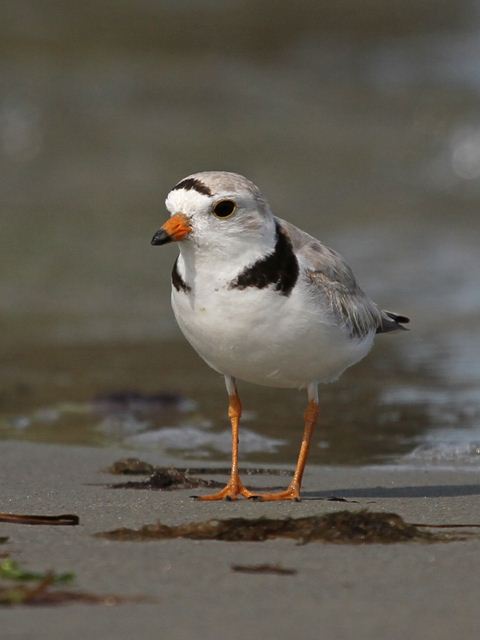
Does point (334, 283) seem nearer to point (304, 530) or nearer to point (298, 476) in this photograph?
point (298, 476)

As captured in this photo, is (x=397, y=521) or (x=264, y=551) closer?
(x=264, y=551)

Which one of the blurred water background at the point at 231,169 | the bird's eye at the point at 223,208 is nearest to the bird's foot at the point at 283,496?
the bird's eye at the point at 223,208

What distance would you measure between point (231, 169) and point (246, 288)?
34.2 ft

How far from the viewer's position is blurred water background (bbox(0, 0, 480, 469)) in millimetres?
6941

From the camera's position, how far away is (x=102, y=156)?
14945mm

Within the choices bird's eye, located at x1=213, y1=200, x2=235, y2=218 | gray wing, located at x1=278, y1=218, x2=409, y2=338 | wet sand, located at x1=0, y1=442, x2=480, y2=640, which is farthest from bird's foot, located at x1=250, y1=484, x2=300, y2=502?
bird's eye, located at x1=213, y1=200, x2=235, y2=218

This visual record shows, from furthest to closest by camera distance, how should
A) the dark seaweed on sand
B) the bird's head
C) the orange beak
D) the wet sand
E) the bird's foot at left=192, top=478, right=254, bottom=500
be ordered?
the bird's foot at left=192, top=478, right=254, bottom=500
the bird's head
the orange beak
the dark seaweed on sand
the wet sand

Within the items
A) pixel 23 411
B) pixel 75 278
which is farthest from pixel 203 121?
pixel 23 411

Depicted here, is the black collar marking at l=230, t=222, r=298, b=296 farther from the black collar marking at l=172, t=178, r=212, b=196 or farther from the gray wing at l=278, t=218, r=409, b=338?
the black collar marking at l=172, t=178, r=212, b=196

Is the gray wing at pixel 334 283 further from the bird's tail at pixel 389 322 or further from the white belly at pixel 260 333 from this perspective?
the bird's tail at pixel 389 322

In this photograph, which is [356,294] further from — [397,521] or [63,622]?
[63,622]

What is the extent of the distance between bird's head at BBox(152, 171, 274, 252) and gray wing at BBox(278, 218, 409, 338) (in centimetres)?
28

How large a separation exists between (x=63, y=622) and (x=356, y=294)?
2629 mm

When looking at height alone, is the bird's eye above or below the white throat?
above
